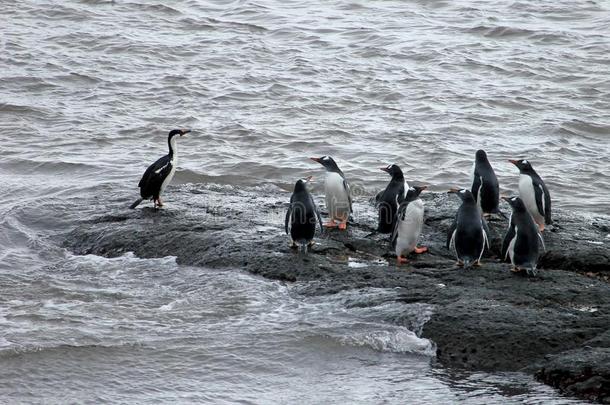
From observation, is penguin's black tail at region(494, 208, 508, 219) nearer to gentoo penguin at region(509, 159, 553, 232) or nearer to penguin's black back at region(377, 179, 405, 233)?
gentoo penguin at region(509, 159, 553, 232)

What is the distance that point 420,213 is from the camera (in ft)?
31.9

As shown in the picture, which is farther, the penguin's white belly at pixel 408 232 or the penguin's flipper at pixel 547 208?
the penguin's flipper at pixel 547 208

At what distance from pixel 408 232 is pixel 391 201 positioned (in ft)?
4.04

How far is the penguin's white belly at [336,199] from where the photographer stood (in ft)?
35.3

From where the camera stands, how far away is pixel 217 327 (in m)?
8.54

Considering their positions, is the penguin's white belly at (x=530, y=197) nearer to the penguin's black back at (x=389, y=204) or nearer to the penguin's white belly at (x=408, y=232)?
the penguin's black back at (x=389, y=204)

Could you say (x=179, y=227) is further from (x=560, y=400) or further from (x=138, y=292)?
(x=560, y=400)

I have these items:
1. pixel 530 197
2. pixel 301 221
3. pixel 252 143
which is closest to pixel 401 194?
pixel 530 197

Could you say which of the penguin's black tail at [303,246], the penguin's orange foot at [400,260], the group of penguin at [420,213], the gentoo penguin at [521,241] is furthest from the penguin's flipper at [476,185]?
the penguin's black tail at [303,246]

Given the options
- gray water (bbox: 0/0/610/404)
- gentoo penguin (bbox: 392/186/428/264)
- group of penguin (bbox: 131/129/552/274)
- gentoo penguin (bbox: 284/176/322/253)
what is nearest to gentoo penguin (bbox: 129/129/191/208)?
group of penguin (bbox: 131/129/552/274)

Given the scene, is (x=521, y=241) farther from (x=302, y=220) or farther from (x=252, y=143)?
(x=252, y=143)

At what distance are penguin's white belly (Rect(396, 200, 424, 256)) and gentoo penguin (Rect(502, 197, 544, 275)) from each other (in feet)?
2.74

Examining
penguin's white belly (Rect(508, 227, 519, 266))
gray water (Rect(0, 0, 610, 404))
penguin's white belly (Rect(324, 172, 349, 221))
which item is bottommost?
gray water (Rect(0, 0, 610, 404))

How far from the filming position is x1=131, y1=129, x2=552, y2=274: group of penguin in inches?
356
